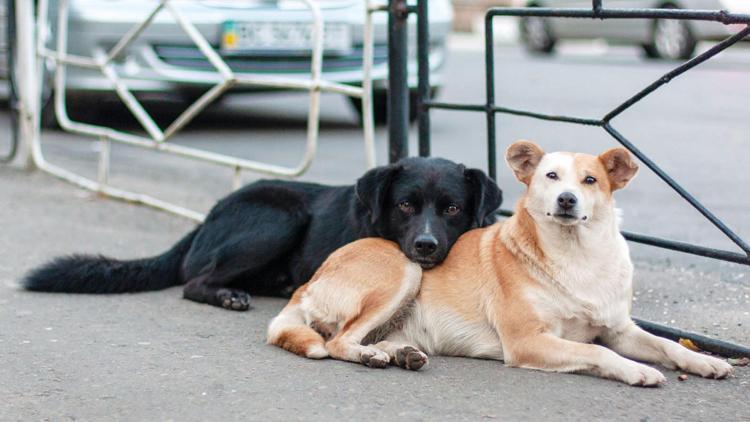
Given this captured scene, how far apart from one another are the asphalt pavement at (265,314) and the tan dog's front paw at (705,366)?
1.3 inches

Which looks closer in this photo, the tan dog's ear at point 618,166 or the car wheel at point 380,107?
the tan dog's ear at point 618,166

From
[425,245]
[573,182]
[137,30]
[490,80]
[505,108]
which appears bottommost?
[425,245]

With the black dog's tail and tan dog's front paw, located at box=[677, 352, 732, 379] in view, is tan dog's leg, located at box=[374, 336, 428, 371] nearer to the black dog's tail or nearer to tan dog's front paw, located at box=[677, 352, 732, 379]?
tan dog's front paw, located at box=[677, 352, 732, 379]

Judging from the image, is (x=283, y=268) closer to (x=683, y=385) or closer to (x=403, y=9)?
(x=403, y=9)

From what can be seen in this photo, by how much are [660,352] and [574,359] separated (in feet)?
1.08

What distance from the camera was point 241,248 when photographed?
4.73 metres

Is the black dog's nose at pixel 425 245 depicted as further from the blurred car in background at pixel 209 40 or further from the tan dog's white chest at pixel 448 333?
the blurred car in background at pixel 209 40

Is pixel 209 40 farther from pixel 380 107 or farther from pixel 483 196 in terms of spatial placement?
pixel 483 196

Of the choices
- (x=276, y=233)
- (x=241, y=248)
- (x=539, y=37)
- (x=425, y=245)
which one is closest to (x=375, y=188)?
(x=425, y=245)

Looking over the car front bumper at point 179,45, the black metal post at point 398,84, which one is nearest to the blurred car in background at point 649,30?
the car front bumper at point 179,45

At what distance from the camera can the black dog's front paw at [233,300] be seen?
4598 millimetres

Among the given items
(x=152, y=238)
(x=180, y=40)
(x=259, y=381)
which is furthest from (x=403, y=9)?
(x=180, y=40)

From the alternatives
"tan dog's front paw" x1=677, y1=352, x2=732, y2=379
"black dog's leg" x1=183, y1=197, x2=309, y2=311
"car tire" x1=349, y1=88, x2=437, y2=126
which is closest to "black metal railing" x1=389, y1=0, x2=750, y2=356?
"tan dog's front paw" x1=677, y1=352, x2=732, y2=379

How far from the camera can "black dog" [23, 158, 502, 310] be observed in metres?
Answer: 4.33
